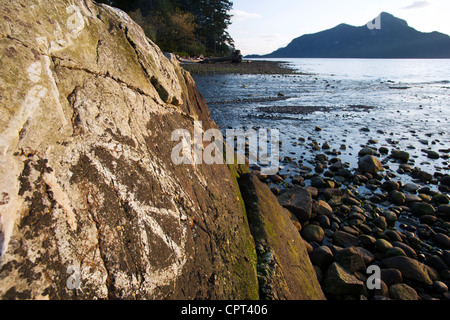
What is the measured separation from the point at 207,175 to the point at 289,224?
1.62 meters

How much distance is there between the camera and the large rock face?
5.18ft

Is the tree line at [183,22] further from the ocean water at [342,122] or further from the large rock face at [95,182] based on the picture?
the large rock face at [95,182]

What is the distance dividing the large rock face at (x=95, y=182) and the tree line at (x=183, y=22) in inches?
1489

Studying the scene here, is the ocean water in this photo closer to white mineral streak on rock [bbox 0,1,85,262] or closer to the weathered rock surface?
the weathered rock surface

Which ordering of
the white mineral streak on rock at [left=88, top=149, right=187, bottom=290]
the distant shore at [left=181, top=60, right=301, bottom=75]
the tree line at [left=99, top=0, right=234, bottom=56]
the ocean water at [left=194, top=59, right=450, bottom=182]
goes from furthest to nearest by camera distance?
1. the tree line at [left=99, top=0, right=234, bottom=56]
2. the distant shore at [left=181, top=60, right=301, bottom=75]
3. the ocean water at [left=194, top=59, right=450, bottom=182]
4. the white mineral streak on rock at [left=88, top=149, right=187, bottom=290]

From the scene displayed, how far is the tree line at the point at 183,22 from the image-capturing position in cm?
4352

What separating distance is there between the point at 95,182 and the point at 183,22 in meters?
50.8

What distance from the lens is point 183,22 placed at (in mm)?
45594

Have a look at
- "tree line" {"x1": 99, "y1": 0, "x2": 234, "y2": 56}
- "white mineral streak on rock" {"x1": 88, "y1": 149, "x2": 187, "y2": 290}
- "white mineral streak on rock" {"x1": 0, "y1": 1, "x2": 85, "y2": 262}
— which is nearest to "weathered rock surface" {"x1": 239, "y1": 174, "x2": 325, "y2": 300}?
"white mineral streak on rock" {"x1": 88, "y1": 149, "x2": 187, "y2": 290}

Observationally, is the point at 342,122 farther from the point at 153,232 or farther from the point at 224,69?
the point at 224,69

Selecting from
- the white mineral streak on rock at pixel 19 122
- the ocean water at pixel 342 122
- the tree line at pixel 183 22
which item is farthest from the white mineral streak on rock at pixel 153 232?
the tree line at pixel 183 22

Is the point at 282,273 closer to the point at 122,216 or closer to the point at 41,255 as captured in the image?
the point at 122,216

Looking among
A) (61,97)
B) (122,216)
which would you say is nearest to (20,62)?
(61,97)

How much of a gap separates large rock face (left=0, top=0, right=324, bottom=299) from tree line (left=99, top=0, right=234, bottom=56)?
3782 centimetres
